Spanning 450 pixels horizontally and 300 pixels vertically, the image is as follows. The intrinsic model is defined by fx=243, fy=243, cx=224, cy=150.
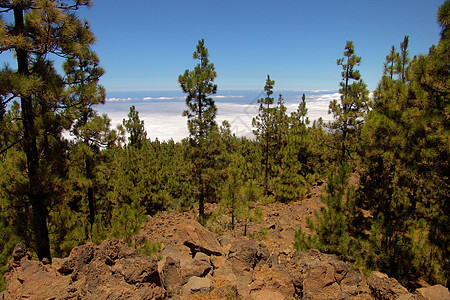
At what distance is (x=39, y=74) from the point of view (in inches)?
247

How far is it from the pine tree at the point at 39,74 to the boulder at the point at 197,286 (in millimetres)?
4715

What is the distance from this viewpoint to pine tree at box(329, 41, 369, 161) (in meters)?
14.4

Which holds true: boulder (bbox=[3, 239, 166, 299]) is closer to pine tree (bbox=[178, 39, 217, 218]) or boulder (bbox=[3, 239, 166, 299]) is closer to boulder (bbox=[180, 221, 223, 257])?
boulder (bbox=[180, 221, 223, 257])

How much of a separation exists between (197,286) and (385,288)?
3.98 metres

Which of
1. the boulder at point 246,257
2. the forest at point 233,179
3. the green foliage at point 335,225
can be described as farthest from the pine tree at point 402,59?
the boulder at point 246,257

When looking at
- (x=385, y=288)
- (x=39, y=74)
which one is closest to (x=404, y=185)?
(x=385, y=288)

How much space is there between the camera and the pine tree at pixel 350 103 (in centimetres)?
1444

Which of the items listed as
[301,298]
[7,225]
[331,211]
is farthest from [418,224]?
[7,225]

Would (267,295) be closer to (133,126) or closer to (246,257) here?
(246,257)

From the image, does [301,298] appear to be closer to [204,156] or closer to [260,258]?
[260,258]

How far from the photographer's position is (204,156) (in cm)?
1552

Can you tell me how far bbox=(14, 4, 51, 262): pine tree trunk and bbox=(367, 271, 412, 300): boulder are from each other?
8573 mm

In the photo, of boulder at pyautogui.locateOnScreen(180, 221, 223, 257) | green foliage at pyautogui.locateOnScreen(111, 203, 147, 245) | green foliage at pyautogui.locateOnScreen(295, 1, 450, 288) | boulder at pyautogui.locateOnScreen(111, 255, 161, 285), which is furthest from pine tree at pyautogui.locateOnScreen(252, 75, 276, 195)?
boulder at pyautogui.locateOnScreen(111, 255, 161, 285)

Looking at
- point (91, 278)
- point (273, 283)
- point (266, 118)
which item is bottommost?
point (273, 283)
